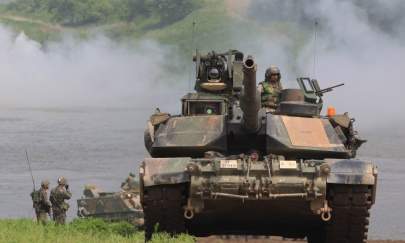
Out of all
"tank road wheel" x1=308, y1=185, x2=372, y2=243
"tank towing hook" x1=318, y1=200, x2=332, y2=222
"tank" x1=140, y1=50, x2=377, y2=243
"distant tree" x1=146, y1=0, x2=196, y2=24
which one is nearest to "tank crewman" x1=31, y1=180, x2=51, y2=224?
"tank" x1=140, y1=50, x2=377, y2=243

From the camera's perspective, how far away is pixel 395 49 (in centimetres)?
6406

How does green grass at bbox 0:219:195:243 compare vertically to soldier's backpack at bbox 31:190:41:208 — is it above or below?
below

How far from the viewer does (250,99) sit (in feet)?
75.6

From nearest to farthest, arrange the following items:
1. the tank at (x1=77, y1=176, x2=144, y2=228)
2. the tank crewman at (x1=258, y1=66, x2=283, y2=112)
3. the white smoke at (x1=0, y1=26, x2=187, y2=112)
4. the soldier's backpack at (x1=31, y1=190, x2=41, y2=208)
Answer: the tank crewman at (x1=258, y1=66, x2=283, y2=112) → the soldier's backpack at (x1=31, y1=190, x2=41, y2=208) → the tank at (x1=77, y1=176, x2=144, y2=228) → the white smoke at (x1=0, y1=26, x2=187, y2=112)

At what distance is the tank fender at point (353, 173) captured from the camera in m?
22.0

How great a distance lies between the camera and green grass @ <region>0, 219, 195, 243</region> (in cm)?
2214

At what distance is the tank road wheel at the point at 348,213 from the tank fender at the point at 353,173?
0.18 metres

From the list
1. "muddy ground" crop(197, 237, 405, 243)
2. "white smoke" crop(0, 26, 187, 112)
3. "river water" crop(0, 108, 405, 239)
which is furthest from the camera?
"white smoke" crop(0, 26, 187, 112)

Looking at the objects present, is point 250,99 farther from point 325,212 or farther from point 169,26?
point 169,26

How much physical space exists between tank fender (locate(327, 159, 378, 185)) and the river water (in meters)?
11.3

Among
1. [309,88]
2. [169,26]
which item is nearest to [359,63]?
[169,26]

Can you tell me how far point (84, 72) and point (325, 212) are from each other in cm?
6394

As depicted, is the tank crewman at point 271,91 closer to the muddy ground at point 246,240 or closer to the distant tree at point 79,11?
the muddy ground at point 246,240

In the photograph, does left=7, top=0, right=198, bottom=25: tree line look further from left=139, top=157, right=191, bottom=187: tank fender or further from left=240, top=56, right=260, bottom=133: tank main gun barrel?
left=139, top=157, right=191, bottom=187: tank fender
